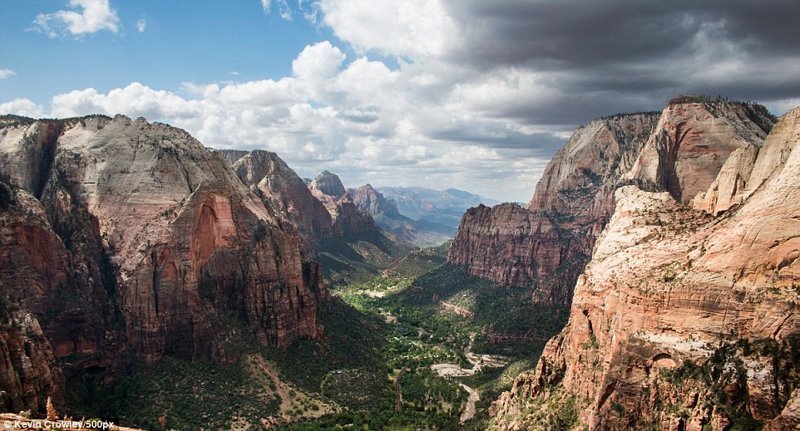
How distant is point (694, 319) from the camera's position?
55688 mm

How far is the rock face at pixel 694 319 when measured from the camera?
50250 mm

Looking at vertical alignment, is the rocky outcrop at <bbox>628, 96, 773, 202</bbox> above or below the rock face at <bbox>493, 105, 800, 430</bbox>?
above

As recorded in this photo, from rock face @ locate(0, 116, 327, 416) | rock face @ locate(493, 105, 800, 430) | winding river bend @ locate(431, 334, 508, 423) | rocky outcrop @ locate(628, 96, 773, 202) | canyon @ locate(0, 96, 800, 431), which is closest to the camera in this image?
rock face @ locate(493, 105, 800, 430)

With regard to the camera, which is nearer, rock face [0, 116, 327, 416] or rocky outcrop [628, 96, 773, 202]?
rock face [0, 116, 327, 416]

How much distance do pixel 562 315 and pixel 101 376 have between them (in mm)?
119692

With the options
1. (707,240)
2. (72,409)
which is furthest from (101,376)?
(707,240)

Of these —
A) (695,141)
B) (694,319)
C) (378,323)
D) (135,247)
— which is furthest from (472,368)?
(694,319)

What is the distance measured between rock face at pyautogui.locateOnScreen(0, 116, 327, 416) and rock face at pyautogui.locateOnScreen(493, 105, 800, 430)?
200ft

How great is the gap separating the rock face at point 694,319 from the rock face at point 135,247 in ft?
200

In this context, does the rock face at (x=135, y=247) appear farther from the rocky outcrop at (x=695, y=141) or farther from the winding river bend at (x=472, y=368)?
the rocky outcrop at (x=695, y=141)

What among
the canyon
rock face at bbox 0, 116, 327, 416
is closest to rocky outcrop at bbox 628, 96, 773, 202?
the canyon

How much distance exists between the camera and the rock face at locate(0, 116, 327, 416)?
92.1 metres

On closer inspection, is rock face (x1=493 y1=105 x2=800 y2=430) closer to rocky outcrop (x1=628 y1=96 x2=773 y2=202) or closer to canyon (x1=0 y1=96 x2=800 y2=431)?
canyon (x1=0 y1=96 x2=800 y2=431)

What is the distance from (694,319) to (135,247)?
8961cm
